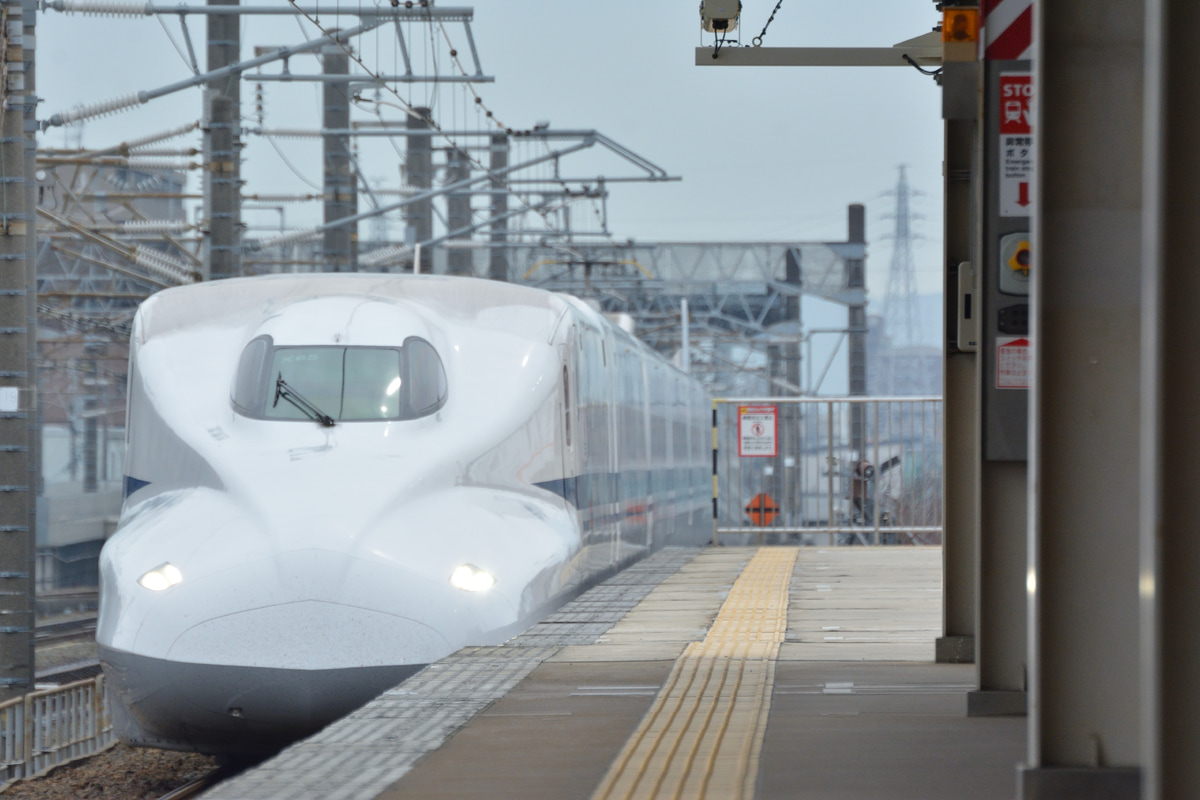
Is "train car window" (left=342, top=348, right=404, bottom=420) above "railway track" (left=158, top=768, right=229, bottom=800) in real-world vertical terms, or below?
above

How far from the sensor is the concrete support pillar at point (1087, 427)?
131 inches

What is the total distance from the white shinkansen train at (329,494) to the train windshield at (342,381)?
0.01 metres

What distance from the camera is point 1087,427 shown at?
338 cm

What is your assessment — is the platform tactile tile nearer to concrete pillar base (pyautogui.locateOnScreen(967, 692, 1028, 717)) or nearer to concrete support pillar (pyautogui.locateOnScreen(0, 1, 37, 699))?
concrete pillar base (pyautogui.locateOnScreen(967, 692, 1028, 717))

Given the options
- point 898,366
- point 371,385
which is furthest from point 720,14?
point 898,366

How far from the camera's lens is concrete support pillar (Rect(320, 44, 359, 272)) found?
695 inches

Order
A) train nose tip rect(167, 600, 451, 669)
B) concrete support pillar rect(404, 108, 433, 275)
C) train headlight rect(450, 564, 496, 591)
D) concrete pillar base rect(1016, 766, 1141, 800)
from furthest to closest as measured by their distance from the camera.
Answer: concrete support pillar rect(404, 108, 433, 275) → train headlight rect(450, 564, 496, 591) → train nose tip rect(167, 600, 451, 669) → concrete pillar base rect(1016, 766, 1141, 800)

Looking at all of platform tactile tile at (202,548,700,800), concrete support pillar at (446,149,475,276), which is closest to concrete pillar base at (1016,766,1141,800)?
platform tactile tile at (202,548,700,800)

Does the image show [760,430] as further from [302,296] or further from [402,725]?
[402,725]

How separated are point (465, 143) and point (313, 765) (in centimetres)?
1874

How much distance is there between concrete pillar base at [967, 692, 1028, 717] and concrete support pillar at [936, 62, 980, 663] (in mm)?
1067

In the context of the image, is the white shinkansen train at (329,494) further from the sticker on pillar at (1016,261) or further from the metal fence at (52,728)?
the sticker on pillar at (1016,261)

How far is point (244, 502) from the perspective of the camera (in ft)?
23.5

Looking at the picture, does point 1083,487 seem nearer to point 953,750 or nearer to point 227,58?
point 953,750
